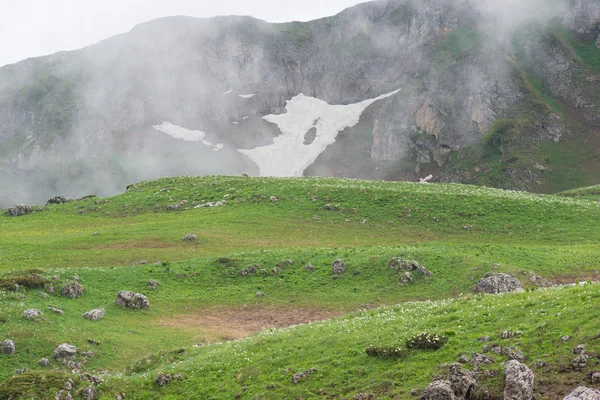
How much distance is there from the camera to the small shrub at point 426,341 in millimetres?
19719

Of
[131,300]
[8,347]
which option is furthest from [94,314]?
[8,347]

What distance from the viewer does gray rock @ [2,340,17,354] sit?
86.3 ft

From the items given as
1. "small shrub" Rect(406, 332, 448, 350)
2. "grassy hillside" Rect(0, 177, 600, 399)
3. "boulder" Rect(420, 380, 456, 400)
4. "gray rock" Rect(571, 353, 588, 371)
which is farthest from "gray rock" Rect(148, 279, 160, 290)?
"gray rock" Rect(571, 353, 588, 371)

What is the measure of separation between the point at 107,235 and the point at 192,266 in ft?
53.8

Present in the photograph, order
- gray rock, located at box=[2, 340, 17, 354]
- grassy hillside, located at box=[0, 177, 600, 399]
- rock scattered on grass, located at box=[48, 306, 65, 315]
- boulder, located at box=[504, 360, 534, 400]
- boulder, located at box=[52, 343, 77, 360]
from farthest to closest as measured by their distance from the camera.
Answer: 1. rock scattered on grass, located at box=[48, 306, 65, 315]
2. boulder, located at box=[52, 343, 77, 360]
3. gray rock, located at box=[2, 340, 17, 354]
4. grassy hillside, located at box=[0, 177, 600, 399]
5. boulder, located at box=[504, 360, 534, 400]

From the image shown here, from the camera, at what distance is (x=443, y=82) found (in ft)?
Result: 617

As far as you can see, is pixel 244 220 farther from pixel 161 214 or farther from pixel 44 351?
pixel 44 351

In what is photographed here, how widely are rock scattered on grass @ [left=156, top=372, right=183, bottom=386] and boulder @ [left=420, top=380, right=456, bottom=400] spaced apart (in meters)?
11.8

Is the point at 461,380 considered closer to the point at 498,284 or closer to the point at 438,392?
the point at 438,392

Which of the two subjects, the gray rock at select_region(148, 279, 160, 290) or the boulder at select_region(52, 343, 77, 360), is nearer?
the boulder at select_region(52, 343, 77, 360)

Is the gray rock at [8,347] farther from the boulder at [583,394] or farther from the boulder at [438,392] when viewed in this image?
the boulder at [583,394]

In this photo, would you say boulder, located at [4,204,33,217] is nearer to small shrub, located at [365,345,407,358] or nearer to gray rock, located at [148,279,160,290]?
gray rock, located at [148,279,160,290]

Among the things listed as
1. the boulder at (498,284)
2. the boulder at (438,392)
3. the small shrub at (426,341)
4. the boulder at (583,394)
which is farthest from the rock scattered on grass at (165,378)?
the boulder at (498,284)

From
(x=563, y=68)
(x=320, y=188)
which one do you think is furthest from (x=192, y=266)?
(x=563, y=68)
